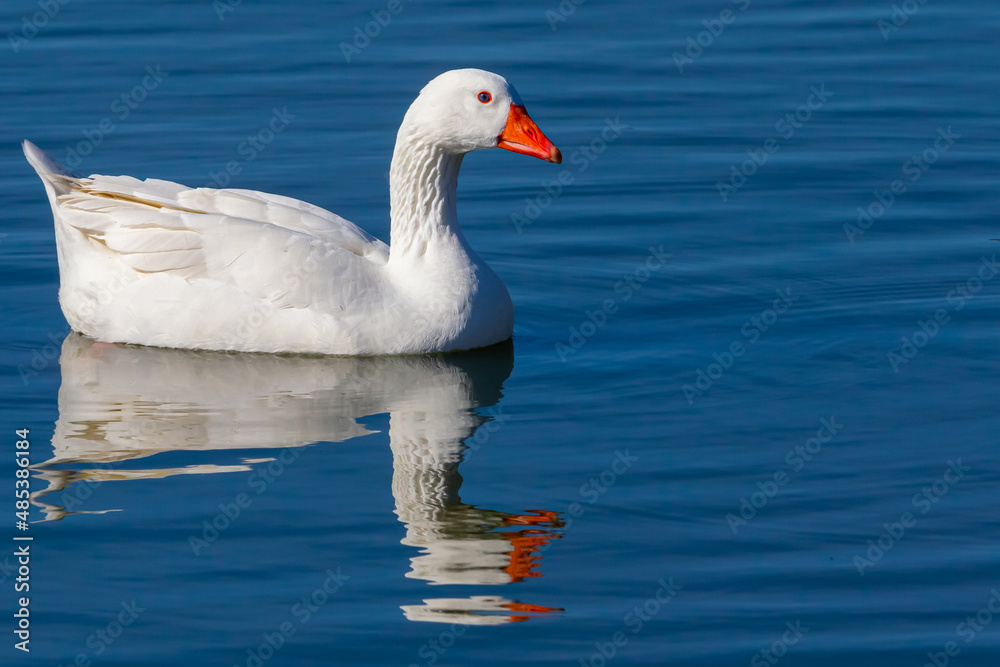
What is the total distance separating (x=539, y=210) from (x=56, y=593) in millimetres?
6796

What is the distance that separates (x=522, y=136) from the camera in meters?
10.2

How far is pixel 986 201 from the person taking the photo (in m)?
13.1

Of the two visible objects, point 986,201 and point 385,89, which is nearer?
point 986,201

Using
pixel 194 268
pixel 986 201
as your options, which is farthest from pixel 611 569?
pixel 986 201

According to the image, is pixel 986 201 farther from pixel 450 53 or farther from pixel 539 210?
pixel 450 53
